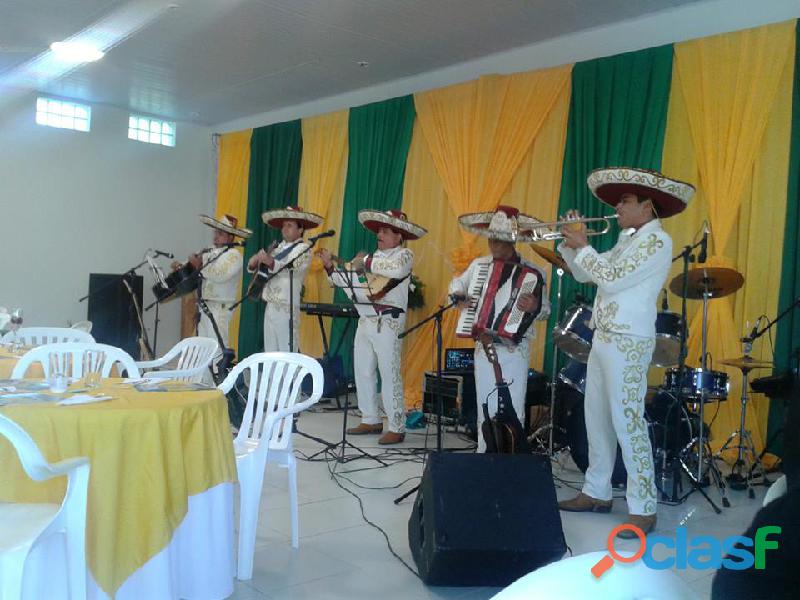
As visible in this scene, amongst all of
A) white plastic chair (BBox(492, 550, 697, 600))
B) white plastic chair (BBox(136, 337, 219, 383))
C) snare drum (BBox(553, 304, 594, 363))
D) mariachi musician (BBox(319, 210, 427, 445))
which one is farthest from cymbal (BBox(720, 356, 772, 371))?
white plastic chair (BBox(492, 550, 697, 600))

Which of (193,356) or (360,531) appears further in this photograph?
(193,356)

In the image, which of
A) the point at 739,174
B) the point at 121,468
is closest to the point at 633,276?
the point at 739,174

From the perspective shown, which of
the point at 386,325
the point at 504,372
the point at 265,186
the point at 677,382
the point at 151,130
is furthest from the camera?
the point at 151,130

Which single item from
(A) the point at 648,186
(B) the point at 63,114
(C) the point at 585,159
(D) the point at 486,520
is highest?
(B) the point at 63,114

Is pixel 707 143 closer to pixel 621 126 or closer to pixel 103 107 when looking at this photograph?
pixel 621 126

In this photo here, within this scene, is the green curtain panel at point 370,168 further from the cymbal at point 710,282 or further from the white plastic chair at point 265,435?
the white plastic chair at point 265,435

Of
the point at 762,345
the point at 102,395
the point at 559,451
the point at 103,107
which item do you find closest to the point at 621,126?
the point at 762,345

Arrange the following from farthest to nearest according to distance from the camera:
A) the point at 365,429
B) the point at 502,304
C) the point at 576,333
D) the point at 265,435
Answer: the point at 365,429
the point at 502,304
the point at 576,333
the point at 265,435

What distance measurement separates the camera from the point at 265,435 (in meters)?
3.07

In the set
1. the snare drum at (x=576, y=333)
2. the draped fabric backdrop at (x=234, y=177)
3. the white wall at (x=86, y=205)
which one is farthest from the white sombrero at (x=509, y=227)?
the white wall at (x=86, y=205)

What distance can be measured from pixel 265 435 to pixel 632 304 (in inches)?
71.6

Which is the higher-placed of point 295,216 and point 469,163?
point 469,163

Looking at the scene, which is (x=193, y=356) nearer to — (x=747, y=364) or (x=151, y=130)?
(x=747, y=364)

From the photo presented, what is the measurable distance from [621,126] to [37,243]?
7.18m
